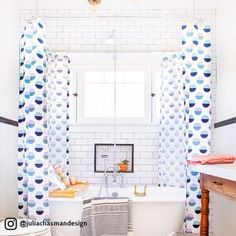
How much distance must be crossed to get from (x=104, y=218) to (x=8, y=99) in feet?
5.38

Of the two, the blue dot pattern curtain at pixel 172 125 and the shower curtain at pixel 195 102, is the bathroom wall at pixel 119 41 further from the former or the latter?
the shower curtain at pixel 195 102

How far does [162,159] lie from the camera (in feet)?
16.5

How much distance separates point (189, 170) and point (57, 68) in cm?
211

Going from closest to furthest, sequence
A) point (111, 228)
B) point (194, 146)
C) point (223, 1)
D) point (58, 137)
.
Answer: point (111, 228) < point (194, 146) < point (223, 1) < point (58, 137)

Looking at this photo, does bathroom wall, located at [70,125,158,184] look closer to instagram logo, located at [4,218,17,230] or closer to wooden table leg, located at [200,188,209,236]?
wooden table leg, located at [200,188,209,236]

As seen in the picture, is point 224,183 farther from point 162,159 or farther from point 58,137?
point 58,137

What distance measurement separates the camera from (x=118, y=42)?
530 cm

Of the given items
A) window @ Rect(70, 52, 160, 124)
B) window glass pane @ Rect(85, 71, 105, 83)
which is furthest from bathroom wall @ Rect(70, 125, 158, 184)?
window glass pane @ Rect(85, 71, 105, 83)

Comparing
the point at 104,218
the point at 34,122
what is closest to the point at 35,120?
the point at 34,122

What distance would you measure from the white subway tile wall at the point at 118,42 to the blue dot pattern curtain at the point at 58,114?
0.70 feet

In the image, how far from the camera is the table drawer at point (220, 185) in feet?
8.85

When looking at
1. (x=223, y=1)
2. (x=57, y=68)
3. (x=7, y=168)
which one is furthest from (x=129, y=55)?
(x=7, y=168)

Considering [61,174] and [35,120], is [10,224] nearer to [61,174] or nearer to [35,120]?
[35,120]

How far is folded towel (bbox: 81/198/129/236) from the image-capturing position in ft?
13.0
